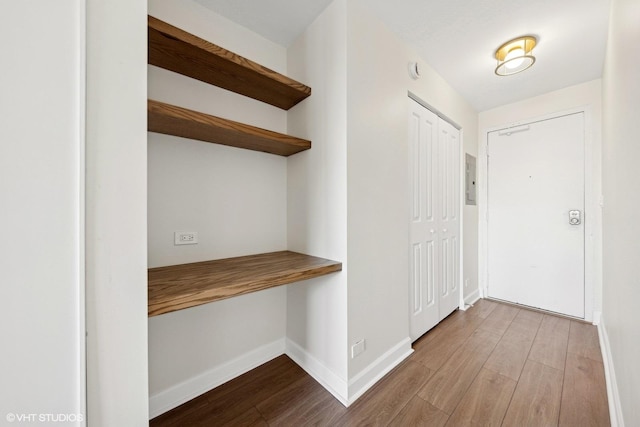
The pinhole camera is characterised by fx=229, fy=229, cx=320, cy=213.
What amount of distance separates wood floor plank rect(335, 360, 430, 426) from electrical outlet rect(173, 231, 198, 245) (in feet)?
4.32

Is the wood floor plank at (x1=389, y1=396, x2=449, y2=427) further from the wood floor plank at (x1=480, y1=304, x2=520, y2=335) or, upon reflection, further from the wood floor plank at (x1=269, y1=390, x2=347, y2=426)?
the wood floor plank at (x1=480, y1=304, x2=520, y2=335)

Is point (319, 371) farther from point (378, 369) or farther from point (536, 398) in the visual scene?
point (536, 398)

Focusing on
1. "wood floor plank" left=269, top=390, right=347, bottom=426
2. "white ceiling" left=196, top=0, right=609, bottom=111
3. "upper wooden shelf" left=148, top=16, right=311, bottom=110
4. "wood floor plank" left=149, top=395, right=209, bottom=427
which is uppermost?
"white ceiling" left=196, top=0, right=609, bottom=111

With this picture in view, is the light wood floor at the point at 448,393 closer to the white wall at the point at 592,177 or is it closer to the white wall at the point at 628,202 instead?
the white wall at the point at 628,202

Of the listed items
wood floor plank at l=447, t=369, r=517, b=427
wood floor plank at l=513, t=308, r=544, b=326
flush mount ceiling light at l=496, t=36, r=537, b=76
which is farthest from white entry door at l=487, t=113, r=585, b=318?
wood floor plank at l=447, t=369, r=517, b=427

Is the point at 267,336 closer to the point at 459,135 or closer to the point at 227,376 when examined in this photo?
the point at 227,376

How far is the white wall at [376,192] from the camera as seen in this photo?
1435mm

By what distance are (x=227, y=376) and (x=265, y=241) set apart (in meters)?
0.93

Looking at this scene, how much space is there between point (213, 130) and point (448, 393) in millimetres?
2103

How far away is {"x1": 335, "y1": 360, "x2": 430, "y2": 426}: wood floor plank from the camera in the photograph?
4.12 feet

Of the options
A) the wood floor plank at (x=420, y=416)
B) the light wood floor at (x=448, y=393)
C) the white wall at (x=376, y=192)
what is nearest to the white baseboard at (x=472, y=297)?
the light wood floor at (x=448, y=393)
